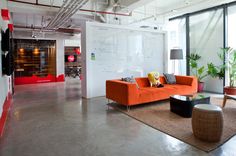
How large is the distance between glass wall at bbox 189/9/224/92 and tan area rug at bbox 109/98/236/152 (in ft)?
6.79

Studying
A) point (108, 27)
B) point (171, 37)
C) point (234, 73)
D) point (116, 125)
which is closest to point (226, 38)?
point (234, 73)

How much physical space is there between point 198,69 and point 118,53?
3.47 metres

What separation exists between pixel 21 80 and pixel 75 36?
4134 mm

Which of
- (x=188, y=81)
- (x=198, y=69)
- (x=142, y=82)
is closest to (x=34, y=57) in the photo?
(x=142, y=82)

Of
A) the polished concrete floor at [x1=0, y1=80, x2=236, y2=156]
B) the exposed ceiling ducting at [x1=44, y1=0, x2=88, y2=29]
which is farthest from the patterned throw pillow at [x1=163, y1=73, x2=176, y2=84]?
the exposed ceiling ducting at [x1=44, y1=0, x2=88, y2=29]

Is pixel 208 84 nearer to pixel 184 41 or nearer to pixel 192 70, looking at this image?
pixel 192 70

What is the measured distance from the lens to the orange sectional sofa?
4.63 meters

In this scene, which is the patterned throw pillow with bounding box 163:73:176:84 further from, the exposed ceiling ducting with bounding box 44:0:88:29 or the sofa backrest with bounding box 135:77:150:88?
the exposed ceiling ducting with bounding box 44:0:88:29

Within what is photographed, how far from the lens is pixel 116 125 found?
374 centimetres

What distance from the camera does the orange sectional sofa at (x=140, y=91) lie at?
463 cm

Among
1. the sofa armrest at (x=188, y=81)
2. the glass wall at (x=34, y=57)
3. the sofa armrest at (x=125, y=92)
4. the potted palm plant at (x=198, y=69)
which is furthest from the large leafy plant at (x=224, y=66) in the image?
the glass wall at (x=34, y=57)

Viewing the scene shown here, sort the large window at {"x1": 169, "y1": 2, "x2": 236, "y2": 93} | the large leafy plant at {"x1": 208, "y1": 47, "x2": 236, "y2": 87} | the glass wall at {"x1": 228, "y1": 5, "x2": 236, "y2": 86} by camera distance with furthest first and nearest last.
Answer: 1. the large window at {"x1": 169, "y1": 2, "x2": 236, "y2": 93}
2. the glass wall at {"x1": 228, "y1": 5, "x2": 236, "y2": 86}
3. the large leafy plant at {"x1": 208, "y1": 47, "x2": 236, "y2": 87}

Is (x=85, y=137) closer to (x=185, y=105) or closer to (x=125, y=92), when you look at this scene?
(x=125, y=92)

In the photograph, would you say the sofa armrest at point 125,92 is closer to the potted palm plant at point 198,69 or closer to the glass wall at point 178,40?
→ the potted palm plant at point 198,69
